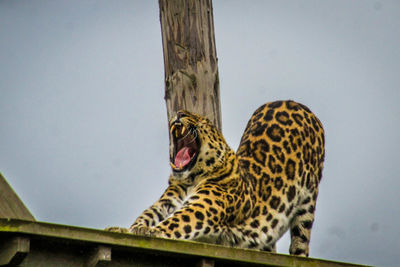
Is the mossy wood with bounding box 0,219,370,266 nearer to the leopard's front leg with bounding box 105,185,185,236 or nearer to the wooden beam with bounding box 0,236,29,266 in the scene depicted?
the wooden beam with bounding box 0,236,29,266

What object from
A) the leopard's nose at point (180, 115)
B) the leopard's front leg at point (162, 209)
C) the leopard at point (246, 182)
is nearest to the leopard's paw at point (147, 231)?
the leopard at point (246, 182)

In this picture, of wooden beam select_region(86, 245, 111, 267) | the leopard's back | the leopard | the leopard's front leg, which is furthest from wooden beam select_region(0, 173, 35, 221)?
the leopard's back

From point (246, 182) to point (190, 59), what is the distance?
1707mm

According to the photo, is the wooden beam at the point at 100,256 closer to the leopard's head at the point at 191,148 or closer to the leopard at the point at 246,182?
the leopard at the point at 246,182

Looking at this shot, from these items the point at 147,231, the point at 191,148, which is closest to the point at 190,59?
the point at 191,148

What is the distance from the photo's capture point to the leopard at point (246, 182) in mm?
8023

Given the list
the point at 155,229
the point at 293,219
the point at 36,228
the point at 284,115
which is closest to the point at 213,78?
the point at 284,115

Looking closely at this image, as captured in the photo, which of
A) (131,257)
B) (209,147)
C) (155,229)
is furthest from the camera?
(209,147)

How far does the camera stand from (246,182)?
897 centimetres

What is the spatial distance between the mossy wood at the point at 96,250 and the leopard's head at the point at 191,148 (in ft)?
6.39

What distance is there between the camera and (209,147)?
8.52 metres

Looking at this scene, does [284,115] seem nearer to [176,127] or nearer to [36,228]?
[176,127]

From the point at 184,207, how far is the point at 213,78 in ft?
7.35

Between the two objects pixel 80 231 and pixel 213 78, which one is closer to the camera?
pixel 80 231
